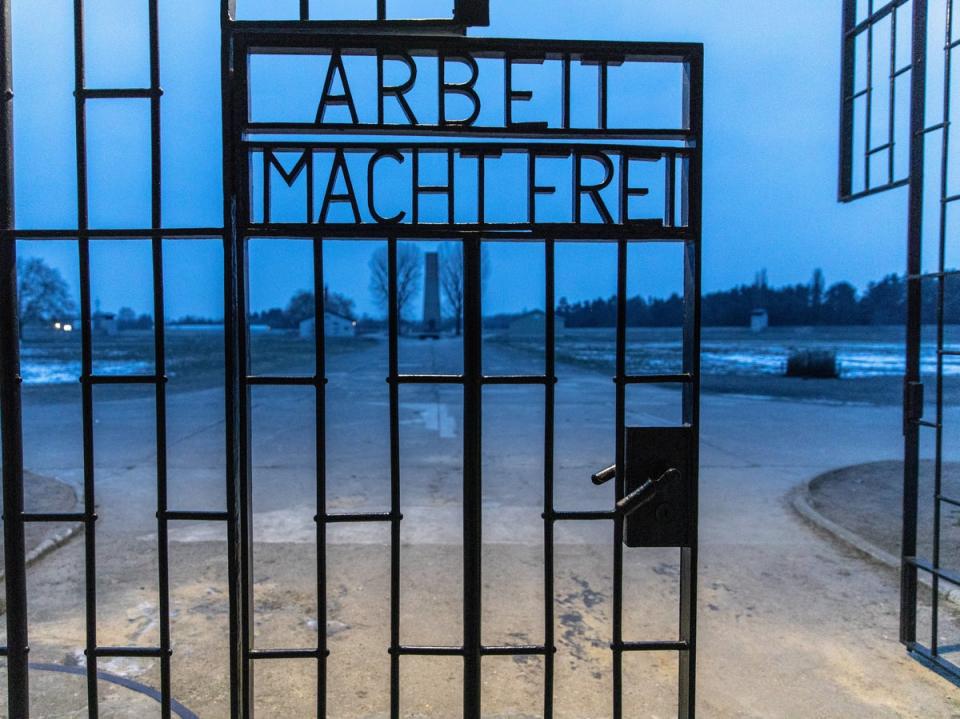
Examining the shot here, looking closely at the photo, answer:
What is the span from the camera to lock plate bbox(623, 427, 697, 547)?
2.48 meters

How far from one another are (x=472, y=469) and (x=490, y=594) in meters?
2.46

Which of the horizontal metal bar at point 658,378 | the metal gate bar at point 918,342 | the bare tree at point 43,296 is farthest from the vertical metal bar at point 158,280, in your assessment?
the bare tree at point 43,296

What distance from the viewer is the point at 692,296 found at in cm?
248

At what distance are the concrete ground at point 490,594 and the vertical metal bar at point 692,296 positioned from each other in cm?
88

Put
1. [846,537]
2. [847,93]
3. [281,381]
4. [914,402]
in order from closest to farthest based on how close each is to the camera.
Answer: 1. [281,381]
2. [914,402]
3. [847,93]
4. [846,537]

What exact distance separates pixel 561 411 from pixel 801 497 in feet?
22.4

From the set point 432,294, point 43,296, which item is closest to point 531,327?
point 432,294

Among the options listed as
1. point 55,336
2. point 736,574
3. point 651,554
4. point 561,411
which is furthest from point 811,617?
point 55,336

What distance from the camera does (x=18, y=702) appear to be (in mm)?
2445

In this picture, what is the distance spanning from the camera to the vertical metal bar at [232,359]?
2.41 m

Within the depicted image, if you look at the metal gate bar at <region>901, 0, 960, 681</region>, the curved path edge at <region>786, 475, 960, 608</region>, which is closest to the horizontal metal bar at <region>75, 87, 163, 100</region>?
the metal gate bar at <region>901, 0, 960, 681</region>

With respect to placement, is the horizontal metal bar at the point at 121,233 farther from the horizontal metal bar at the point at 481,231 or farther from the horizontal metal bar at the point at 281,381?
the horizontal metal bar at the point at 281,381

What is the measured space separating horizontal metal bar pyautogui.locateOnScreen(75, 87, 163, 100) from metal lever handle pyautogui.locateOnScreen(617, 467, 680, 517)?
7.76 feet

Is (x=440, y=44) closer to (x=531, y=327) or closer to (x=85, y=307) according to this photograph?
(x=85, y=307)
